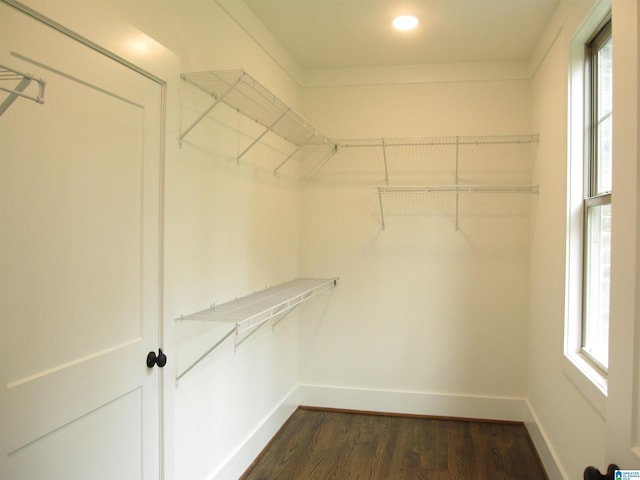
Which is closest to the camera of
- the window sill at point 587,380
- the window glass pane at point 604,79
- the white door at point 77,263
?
the white door at point 77,263

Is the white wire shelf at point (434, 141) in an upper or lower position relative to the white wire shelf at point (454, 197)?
upper

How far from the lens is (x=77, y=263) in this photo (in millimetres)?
1284

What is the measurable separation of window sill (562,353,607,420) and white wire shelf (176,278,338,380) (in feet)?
4.51

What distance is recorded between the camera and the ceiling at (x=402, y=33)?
2.50 m

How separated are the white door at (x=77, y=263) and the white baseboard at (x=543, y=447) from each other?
1.95m

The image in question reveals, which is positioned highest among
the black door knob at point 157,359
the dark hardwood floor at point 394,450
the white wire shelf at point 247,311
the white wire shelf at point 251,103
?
the white wire shelf at point 251,103

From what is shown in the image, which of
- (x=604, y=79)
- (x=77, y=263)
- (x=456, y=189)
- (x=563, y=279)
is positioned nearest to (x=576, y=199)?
(x=563, y=279)

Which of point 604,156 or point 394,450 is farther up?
point 604,156

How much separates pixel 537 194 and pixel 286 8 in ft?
6.43

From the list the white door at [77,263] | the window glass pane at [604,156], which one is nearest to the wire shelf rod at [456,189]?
the window glass pane at [604,156]

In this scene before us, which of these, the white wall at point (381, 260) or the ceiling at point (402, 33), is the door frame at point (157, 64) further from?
the ceiling at point (402, 33)

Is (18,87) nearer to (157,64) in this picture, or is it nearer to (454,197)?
(157,64)

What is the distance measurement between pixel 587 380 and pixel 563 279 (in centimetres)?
58

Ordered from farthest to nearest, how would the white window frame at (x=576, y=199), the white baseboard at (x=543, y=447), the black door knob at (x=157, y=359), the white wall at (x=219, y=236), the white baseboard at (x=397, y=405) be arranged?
the white baseboard at (x=397, y=405) → the white baseboard at (x=543, y=447) → the white window frame at (x=576, y=199) → the white wall at (x=219, y=236) → the black door knob at (x=157, y=359)
